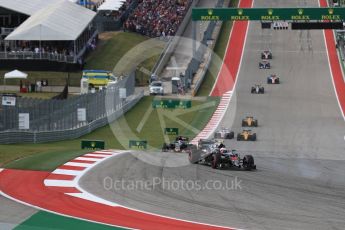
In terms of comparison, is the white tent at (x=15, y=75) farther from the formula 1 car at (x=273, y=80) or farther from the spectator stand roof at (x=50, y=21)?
the formula 1 car at (x=273, y=80)

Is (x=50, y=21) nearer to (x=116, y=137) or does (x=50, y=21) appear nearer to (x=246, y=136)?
(x=116, y=137)

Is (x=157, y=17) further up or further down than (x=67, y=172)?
further up

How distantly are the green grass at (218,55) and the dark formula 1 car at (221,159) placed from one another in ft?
121

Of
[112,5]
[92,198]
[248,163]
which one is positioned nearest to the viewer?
[92,198]

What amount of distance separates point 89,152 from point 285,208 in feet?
31.7

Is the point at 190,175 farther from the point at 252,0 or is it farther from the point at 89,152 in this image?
the point at 252,0

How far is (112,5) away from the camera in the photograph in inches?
3317

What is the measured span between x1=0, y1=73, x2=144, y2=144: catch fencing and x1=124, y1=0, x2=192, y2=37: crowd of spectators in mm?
30978

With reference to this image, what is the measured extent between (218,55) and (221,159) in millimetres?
52456

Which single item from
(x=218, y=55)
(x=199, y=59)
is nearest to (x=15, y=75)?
(x=199, y=59)

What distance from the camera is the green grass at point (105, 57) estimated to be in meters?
65.4

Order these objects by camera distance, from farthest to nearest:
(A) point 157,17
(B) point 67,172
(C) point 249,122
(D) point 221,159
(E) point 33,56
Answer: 1. (A) point 157,17
2. (E) point 33,56
3. (C) point 249,122
4. (D) point 221,159
5. (B) point 67,172

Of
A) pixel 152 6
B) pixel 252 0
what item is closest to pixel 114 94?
pixel 152 6

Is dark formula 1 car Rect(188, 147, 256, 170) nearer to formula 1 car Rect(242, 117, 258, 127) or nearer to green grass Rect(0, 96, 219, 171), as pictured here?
green grass Rect(0, 96, 219, 171)
